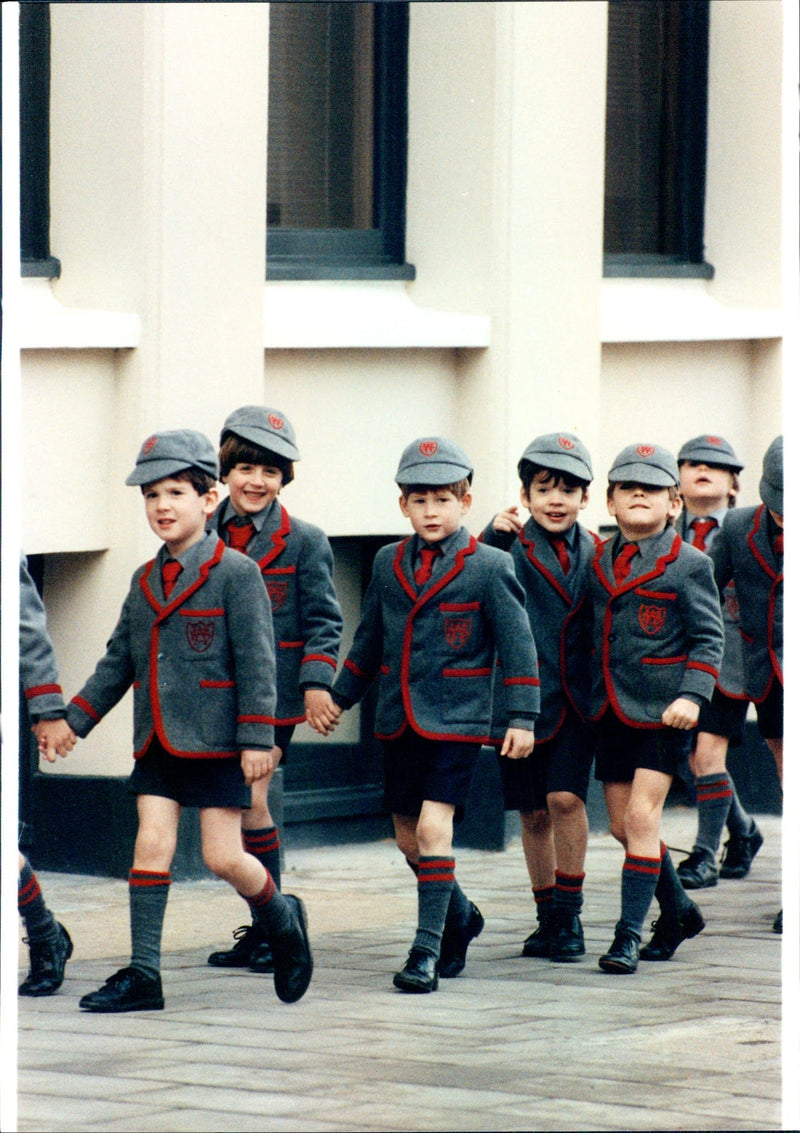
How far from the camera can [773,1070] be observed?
686 cm

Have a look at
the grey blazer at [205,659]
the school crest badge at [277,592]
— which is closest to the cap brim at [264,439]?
the school crest badge at [277,592]

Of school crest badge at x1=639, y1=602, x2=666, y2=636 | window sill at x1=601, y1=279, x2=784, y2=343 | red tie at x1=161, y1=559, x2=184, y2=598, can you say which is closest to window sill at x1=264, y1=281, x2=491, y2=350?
window sill at x1=601, y1=279, x2=784, y2=343

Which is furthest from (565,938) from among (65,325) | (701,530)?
(65,325)

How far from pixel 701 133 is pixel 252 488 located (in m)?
4.92

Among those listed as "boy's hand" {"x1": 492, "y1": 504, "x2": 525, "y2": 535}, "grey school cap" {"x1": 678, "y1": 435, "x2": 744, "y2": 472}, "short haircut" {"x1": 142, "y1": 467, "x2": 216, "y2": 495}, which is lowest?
"boy's hand" {"x1": 492, "y1": 504, "x2": 525, "y2": 535}

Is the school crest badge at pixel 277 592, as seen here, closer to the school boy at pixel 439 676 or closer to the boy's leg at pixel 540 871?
the school boy at pixel 439 676

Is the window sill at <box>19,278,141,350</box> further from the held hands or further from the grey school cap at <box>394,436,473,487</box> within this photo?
the held hands

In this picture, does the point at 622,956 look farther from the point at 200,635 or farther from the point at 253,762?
the point at 200,635

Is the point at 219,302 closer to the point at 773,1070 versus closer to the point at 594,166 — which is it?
the point at 594,166

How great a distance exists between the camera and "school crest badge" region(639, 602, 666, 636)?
8.37 meters

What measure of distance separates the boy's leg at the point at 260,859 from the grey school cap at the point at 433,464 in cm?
101

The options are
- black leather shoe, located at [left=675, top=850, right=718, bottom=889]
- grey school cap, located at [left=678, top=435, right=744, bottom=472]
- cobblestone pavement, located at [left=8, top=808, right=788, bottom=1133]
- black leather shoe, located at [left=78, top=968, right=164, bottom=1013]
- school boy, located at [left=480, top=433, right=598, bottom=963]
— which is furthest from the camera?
grey school cap, located at [left=678, top=435, right=744, bottom=472]

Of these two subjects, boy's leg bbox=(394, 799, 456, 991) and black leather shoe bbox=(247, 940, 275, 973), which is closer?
boy's leg bbox=(394, 799, 456, 991)

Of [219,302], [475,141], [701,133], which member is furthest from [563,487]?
[701,133]
